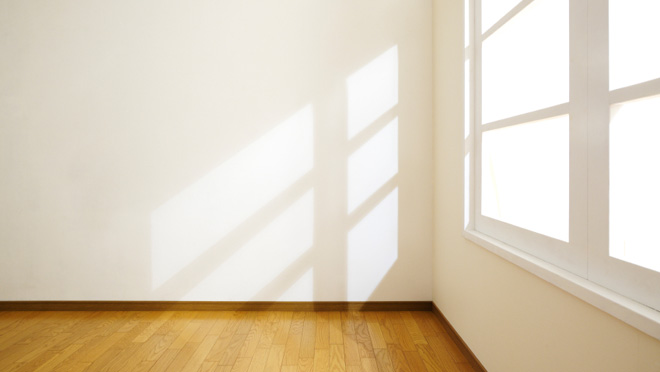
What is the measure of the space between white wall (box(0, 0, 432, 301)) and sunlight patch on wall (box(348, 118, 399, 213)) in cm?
1

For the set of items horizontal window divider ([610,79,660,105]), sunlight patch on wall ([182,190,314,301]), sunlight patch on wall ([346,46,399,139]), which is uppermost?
sunlight patch on wall ([346,46,399,139])

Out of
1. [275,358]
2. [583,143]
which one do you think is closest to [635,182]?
[583,143]

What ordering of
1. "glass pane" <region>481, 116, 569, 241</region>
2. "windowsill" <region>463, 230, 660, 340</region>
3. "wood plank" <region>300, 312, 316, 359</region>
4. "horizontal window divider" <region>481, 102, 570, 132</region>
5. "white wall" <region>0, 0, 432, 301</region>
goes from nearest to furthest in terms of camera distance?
"windowsill" <region>463, 230, 660, 340</region>
"horizontal window divider" <region>481, 102, 570, 132</region>
"glass pane" <region>481, 116, 569, 241</region>
"wood plank" <region>300, 312, 316, 359</region>
"white wall" <region>0, 0, 432, 301</region>

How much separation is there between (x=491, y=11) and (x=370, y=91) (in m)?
1.02

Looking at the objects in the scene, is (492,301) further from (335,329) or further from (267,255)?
(267,255)

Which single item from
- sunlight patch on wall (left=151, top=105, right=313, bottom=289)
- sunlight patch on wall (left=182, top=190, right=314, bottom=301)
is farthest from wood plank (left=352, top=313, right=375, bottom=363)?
sunlight patch on wall (left=151, top=105, right=313, bottom=289)

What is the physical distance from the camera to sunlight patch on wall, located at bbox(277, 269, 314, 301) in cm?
298

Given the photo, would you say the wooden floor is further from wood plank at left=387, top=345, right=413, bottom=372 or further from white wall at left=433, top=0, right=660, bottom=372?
white wall at left=433, top=0, right=660, bottom=372

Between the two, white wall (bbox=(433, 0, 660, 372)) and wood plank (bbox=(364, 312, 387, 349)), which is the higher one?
white wall (bbox=(433, 0, 660, 372))

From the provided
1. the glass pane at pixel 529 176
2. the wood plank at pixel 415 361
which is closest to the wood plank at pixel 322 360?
the wood plank at pixel 415 361

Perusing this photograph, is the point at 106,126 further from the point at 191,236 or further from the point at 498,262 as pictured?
the point at 498,262

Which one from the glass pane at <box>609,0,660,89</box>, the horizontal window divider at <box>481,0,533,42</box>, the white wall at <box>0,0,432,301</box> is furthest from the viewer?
the white wall at <box>0,0,432,301</box>

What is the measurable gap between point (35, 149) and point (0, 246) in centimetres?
82

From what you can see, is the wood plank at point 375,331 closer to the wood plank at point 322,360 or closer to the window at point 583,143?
the wood plank at point 322,360
